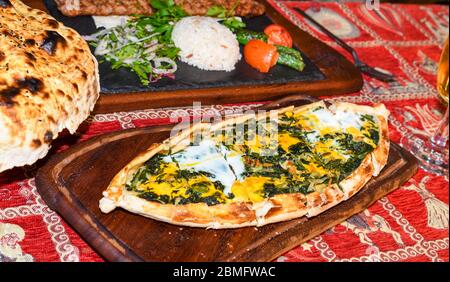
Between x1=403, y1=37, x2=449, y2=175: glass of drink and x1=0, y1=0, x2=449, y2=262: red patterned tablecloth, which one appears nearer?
x1=0, y1=0, x2=449, y2=262: red patterned tablecloth

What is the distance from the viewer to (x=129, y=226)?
8.64 feet

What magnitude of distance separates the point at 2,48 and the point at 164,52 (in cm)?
157

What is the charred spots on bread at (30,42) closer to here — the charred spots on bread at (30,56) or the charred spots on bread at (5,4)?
the charred spots on bread at (30,56)

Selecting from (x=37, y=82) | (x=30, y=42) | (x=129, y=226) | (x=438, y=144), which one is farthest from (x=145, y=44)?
(x=438, y=144)

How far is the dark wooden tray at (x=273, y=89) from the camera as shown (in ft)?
12.0

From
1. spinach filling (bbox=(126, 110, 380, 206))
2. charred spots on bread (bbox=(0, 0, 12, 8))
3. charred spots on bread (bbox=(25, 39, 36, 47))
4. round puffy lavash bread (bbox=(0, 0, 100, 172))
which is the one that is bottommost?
spinach filling (bbox=(126, 110, 380, 206))

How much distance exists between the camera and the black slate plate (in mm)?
3738

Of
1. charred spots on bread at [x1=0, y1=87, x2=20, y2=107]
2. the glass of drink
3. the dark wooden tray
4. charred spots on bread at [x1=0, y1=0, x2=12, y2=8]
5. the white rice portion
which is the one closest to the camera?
charred spots on bread at [x1=0, y1=87, x2=20, y2=107]

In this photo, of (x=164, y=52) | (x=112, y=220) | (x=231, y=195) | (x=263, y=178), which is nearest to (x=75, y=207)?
(x=112, y=220)

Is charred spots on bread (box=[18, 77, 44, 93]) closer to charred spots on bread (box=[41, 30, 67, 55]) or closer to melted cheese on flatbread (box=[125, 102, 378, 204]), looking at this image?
charred spots on bread (box=[41, 30, 67, 55])

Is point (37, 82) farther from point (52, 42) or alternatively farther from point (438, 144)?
point (438, 144)

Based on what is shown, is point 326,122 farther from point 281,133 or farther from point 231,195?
point 231,195

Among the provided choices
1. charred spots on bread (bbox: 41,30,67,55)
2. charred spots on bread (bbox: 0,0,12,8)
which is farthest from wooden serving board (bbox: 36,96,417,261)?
charred spots on bread (bbox: 0,0,12,8)

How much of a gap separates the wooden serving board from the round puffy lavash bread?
Result: 7.6 inches
